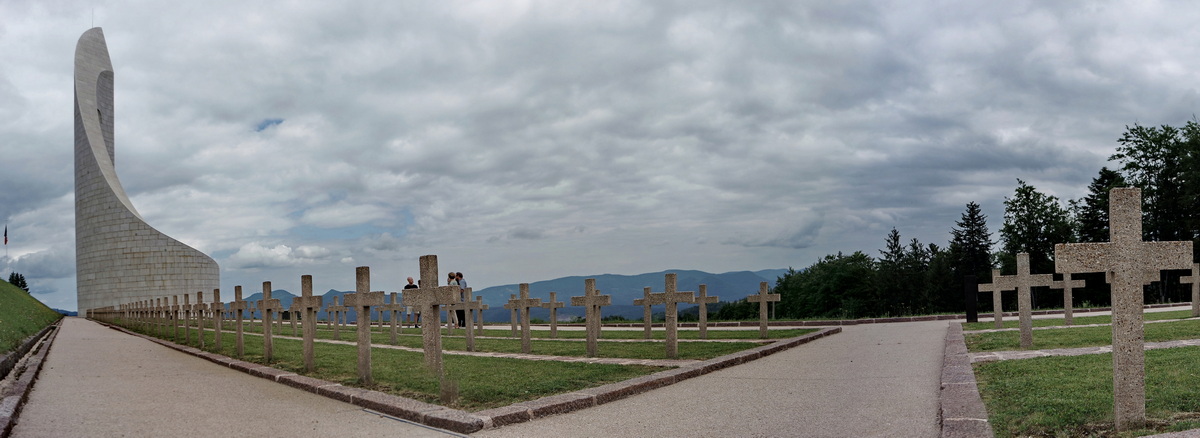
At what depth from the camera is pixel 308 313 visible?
10.9 m

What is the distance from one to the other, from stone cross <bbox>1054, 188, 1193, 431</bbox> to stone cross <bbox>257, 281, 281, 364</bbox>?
11177 mm

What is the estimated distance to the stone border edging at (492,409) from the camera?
20.8 feet

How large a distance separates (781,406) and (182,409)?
19.6ft

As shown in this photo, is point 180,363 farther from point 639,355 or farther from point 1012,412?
point 1012,412

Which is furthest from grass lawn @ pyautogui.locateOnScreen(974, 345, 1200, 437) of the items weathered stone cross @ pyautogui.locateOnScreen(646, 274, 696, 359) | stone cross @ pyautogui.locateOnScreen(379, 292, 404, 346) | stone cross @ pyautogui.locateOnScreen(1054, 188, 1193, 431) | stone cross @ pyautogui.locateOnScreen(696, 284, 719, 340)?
stone cross @ pyautogui.locateOnScreen(379, 292, 404, 346)

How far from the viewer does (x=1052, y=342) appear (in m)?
11.4

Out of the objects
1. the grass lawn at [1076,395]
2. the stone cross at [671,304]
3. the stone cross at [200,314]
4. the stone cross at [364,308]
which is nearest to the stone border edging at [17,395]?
the stone cross at [364,308]

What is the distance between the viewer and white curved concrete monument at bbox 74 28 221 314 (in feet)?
212

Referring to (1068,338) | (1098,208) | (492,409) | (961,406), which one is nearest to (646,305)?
(1068,338)

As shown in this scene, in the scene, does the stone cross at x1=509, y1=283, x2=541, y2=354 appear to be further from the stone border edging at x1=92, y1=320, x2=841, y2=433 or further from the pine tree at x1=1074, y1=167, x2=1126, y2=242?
the pine tree at x1=1074, y1=167, x2=1126, y2=242

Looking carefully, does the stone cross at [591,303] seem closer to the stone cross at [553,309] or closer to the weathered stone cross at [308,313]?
the weathered stone cross at [308,313]

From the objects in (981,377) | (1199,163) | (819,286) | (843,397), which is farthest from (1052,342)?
(819,286)

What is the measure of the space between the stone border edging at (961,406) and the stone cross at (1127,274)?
34.2 inches

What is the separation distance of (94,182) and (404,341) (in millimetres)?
63204
